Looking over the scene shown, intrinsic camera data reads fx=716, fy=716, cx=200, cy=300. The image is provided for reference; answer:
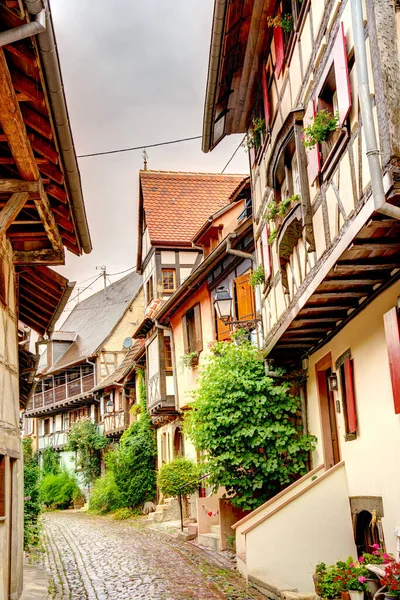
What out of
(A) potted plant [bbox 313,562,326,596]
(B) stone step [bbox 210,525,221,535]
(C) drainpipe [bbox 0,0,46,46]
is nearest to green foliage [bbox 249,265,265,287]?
(B) stone step [bbox 210,525,221,535]

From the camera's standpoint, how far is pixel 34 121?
759 centimetres

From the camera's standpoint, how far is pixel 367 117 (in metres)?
6.09

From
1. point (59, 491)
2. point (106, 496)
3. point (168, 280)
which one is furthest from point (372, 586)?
point (59, 491)

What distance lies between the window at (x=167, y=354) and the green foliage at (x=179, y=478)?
467 centimetres

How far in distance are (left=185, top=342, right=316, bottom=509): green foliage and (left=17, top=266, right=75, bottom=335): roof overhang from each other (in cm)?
317

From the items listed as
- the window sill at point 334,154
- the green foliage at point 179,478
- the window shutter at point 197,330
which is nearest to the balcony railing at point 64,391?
the window shutter at point 197,330

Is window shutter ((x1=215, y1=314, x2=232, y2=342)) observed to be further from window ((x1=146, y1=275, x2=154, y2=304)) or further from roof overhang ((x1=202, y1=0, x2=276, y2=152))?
window ((x1=146, y1=275, x2=154, y2=304))

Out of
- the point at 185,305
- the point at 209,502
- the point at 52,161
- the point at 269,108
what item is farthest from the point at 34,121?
the point at 185,305

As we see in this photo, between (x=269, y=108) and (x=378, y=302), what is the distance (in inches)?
186

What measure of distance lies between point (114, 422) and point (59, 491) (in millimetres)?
5724

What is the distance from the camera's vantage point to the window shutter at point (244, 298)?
50.8 ft

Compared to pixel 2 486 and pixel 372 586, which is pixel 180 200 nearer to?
pixel 2 486

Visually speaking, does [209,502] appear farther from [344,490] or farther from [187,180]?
[187,180]

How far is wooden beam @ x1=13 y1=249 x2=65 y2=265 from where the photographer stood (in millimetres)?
10453
